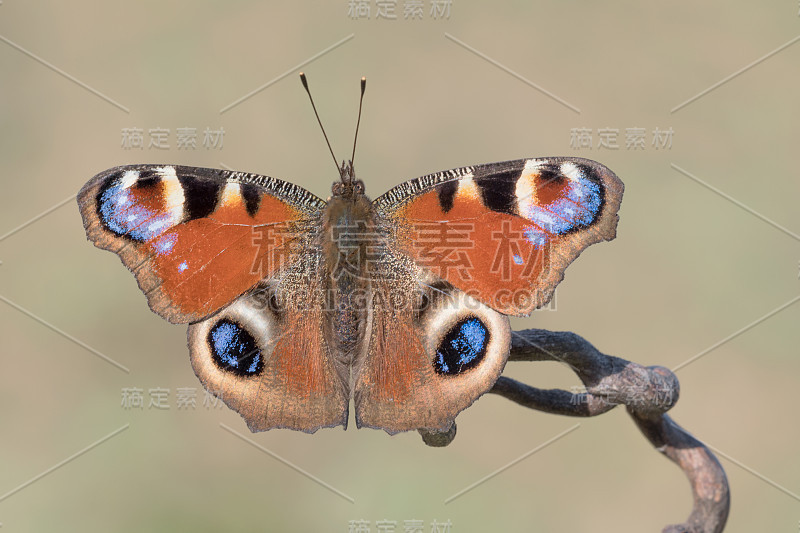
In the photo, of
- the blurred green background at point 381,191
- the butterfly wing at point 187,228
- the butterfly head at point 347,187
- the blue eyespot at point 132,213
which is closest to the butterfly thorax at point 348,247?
the butterfly head at point 347,187

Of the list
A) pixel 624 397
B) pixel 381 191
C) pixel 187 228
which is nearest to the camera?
pixel 624 397

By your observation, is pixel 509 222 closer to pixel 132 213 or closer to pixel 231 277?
pixel 231 277

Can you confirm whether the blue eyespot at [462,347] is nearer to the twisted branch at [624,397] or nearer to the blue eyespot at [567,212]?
the twisted branch at [624,397]

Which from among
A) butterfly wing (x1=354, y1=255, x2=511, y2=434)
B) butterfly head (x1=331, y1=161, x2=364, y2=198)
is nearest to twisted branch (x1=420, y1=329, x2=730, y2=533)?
butterfly wing (x1=354, y1=255, x2=511, y2=434)

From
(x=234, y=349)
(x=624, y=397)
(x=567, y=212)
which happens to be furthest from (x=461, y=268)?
(x=234, y=349)

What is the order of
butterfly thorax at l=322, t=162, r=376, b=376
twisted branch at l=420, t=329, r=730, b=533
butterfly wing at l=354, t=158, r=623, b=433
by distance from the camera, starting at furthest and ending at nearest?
butterfly thorax at l=322, t=162, r=376, b=376, butterfly wing at l=354, t=158, r=623, b=433, twisted branch at l=420, t=329, r=730, b=533

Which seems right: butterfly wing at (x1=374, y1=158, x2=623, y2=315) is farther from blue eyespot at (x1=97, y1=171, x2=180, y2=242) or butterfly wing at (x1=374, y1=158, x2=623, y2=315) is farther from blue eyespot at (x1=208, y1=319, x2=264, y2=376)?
blue eyespot at (x1=97, y1=171, x2=180, y2=242)
